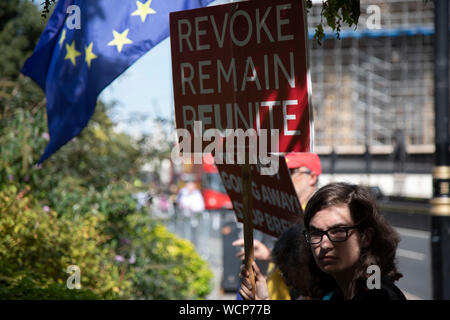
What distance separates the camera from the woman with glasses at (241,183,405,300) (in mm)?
2557

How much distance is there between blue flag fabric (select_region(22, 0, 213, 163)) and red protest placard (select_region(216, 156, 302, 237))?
1060 millimetres

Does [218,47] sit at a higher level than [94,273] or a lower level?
higher

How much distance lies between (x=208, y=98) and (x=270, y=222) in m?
1.26

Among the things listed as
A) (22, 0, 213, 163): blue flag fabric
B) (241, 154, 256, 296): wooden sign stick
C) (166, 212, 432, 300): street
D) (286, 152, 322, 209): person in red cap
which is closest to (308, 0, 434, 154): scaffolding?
(166, 212, 432, 300): street

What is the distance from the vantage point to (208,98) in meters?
3.19

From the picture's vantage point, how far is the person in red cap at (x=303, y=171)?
15.8ft

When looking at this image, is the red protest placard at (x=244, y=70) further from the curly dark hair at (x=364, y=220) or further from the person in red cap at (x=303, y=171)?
the person in red cap at (x=303, y=171)

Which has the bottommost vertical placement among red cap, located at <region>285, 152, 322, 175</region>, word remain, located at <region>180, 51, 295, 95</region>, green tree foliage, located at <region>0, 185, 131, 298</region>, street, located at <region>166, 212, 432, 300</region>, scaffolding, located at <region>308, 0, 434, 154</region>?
street, located at <region>166, 212, 432, 300</region>

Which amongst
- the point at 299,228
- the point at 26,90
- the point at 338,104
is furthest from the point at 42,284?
the point at 338,104

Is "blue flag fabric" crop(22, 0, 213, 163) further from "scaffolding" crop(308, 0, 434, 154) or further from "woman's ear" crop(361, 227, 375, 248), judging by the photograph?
"scaffolding" crop(308, 0, 434, 154)
